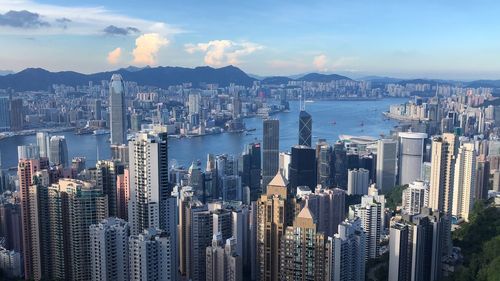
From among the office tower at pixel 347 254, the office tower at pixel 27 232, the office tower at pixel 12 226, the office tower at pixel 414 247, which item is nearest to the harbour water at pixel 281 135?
the office tower at pixel 12 226

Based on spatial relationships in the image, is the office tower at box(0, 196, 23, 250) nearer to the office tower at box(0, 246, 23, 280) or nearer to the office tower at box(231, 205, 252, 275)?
the office tower at box(0, 246, 23, 280)

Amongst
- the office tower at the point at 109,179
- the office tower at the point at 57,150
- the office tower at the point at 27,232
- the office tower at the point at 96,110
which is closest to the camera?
the office tower at the point at 27,232

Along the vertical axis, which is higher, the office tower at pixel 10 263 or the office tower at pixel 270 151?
the office tower at pixel 270 151

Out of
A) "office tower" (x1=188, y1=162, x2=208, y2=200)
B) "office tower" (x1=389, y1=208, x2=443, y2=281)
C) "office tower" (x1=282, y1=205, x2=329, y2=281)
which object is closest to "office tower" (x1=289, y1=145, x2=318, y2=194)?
"office tower" (x1=188, y1=162, x2=208, y2=200)

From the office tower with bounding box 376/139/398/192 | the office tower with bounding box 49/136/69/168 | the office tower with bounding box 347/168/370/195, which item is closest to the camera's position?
the office tower with bounding box 347/168/370/195

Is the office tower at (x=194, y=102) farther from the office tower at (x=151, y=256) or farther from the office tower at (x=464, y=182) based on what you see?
the office tower at (x=151, y=256)

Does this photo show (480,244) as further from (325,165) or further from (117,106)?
(117,106)

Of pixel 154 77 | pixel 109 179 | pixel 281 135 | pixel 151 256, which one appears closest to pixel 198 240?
pixel 109 179

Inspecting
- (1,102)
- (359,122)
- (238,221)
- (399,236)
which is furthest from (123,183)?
(359,122)

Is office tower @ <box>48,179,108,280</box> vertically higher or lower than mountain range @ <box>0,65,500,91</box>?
lower
